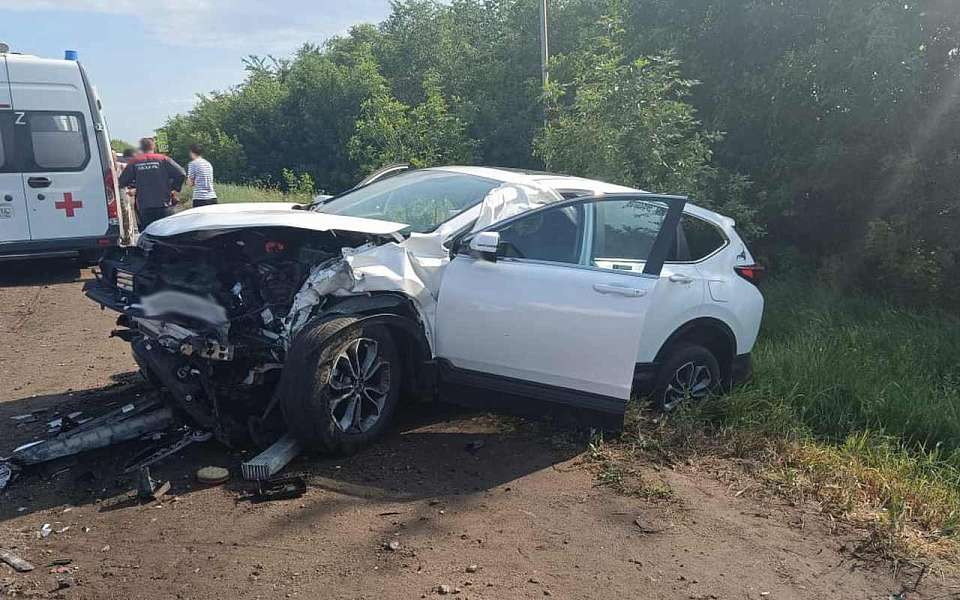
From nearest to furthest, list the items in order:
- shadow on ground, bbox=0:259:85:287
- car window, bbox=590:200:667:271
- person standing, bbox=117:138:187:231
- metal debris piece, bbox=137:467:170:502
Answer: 1. metal debris piece, bbox=137:467:170:502
2. car window, bbox=590:200:667:271
3. shadow on ground, bbox=0:259:85:287
4. person standing, bbox=117:138:187:231

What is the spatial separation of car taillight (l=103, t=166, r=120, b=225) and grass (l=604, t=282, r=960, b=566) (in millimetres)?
7618

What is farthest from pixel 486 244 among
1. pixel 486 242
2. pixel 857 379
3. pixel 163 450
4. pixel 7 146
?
pixel 7 146

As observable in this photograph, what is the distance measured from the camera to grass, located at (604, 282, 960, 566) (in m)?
4.36

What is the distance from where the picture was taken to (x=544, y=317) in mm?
4594

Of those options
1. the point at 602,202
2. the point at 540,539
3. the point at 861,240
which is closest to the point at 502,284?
the point at 602,202

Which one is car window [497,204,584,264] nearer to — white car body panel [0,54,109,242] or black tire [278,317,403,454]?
black tire [278,317,403,454]

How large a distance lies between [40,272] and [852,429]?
10131 millimetres

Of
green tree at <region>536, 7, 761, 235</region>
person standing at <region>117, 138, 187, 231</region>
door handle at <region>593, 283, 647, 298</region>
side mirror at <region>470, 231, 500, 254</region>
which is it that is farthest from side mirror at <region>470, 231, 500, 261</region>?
person standing at <region>117, 138, 187, 231</region>

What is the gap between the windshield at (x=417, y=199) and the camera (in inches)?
208

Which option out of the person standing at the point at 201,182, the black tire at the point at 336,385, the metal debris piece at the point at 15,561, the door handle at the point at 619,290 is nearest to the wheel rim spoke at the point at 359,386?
the black tire at the point at 336,385

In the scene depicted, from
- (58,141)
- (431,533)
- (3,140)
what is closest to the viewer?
(431,533)

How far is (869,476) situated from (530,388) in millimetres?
2131

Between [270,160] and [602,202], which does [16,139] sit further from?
[270,160]

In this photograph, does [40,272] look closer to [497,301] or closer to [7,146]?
[7,146]
